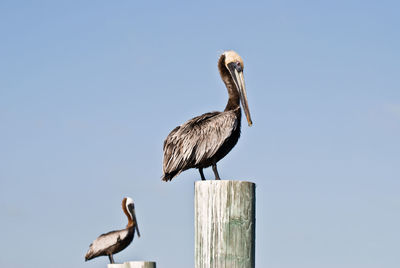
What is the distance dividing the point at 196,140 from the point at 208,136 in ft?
0.44

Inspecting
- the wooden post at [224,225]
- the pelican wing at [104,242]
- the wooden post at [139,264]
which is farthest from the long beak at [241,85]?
the pelican wing at [104,242]

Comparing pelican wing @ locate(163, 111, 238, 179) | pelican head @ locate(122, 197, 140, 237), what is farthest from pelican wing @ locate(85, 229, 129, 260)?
pelican wing @ locate(163, 111, 238, 179)

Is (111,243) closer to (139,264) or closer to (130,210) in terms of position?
(130,210)

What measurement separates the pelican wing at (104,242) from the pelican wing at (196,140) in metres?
4.03

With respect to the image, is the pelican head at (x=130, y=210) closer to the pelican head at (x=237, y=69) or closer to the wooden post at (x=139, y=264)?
the wooden post at (x=139, y=264)

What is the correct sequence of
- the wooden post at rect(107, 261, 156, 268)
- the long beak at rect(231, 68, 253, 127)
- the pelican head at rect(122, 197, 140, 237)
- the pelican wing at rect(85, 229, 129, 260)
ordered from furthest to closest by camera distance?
1. the pelican head at rect(122, 197, 140, 237)
2. the pelican wing at rect(85, 229, 129, 260)
3. the long beak at rect(231, 68, 253, 127)
4. the wooden post at rect(107, 261, 156, 268)

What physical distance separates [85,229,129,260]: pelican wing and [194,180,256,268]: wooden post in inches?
287

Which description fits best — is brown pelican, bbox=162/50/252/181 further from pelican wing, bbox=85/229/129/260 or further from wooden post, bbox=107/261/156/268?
pelican wing, bbox=85/229/129/260

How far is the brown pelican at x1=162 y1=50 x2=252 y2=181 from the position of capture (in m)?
7.21

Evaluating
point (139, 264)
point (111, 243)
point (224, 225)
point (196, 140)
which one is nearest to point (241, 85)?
point (196, 140)

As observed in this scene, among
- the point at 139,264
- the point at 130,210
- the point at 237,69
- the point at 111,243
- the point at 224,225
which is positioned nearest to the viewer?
the point at 224,225

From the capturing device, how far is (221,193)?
165 inches

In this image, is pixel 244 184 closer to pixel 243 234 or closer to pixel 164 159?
pixel 243 234

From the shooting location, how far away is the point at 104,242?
1134 cm
